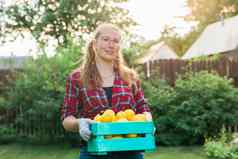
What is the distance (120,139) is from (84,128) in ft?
0.74

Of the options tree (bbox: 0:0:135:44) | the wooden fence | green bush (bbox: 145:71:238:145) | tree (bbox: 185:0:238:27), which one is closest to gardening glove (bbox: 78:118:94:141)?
green bush (bbox: 145:71:238:145)

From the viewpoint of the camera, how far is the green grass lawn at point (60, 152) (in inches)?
354

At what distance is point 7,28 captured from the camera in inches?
868

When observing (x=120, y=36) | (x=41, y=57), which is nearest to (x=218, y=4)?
(x=41, y=57)

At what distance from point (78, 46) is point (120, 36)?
8194 mm

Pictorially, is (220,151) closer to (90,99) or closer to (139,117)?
(139,117)

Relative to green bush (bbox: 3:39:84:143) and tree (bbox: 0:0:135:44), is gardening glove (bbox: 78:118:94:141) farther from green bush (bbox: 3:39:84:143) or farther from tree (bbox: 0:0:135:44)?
tree (bbox: 0:0:135:44)

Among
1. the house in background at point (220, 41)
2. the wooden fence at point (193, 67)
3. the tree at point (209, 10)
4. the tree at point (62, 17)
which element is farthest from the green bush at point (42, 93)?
the tree at point (209, 10)

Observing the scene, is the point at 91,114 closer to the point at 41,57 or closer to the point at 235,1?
the point at 41,57

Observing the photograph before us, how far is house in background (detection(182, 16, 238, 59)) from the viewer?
3019 cm

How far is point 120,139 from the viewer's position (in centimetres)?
293

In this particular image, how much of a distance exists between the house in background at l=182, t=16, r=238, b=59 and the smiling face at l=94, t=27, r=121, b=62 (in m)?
26.6

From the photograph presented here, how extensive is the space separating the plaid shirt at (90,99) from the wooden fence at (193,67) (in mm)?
10007

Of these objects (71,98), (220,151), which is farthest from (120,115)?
(220,151)
